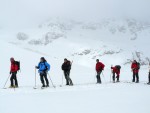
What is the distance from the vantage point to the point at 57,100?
1420cm

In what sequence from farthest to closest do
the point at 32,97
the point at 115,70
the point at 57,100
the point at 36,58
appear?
1. the point at 36,58
2. the point at 115,70
3. the point at 32,97
4. the point at 57,100

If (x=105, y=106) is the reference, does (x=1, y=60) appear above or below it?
above

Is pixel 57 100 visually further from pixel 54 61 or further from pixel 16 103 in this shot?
pixel 54 61

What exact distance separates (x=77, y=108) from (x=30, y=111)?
81.3 inches

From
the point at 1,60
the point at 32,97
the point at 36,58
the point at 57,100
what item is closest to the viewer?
the point at 57,100

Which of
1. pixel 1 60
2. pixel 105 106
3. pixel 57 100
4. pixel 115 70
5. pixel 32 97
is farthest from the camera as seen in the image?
pixel 1 60

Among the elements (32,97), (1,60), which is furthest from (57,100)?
(1,60)

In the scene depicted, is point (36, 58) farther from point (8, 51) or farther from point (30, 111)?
point (30, 111)

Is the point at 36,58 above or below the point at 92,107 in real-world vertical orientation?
above

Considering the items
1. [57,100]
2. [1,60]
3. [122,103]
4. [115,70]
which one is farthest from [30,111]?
[1,60]

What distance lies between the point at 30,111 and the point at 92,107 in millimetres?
2766

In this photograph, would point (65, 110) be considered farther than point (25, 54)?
No

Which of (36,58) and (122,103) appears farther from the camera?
(36,58)

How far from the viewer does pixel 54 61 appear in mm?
55750
